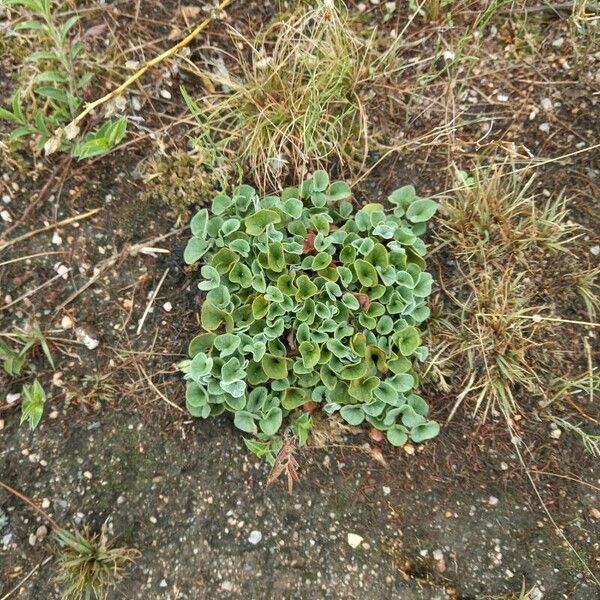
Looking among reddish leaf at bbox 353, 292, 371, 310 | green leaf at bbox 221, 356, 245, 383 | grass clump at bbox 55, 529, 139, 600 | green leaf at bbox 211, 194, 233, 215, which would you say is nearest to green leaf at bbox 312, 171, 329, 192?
green leaf at bbox 211, 194, 233, 215

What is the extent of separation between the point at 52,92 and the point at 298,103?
2.98 feet

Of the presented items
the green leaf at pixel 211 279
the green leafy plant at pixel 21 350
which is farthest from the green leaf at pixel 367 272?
the green leafy plant at pixel 21 350

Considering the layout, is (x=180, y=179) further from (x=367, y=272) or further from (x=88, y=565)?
(x=88, y=565)

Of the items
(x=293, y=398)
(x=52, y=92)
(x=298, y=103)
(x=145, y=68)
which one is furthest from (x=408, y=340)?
(x=52, y=92)

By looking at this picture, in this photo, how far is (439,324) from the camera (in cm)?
221

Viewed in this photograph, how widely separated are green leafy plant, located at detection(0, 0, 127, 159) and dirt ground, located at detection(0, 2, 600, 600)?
12cm

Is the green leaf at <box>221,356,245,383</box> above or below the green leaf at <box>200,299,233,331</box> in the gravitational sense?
below

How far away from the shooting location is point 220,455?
2096 millimetres

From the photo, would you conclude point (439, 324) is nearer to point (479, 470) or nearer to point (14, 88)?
point (479, 470)

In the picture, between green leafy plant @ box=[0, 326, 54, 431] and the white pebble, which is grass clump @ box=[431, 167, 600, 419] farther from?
green leafy plant @ box=[0, 326, 54, 431]

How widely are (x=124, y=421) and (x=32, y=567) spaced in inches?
21.1

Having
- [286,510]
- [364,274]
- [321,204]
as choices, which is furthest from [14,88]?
[286,510]

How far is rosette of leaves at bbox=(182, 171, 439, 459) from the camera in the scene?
6.75 ft

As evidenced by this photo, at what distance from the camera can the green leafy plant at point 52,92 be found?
212cm
